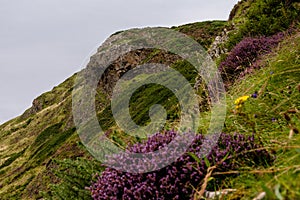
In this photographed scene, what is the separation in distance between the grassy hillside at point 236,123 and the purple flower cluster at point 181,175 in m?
0.12

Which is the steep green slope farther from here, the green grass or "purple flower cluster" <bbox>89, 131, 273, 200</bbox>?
the green grass

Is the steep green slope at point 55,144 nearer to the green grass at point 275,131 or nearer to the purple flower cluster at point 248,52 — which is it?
the green grass at point 275,131

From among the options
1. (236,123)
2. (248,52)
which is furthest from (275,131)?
(248,52)

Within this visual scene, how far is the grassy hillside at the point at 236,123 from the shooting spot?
3.35 m

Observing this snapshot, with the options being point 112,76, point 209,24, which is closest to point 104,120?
point 112,76

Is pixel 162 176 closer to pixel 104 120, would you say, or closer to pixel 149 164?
pixel 149 164

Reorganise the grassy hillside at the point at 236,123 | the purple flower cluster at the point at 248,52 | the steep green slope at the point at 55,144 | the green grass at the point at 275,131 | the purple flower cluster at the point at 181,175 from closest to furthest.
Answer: the green grass at the point at 275,131
the grassy hillside at the point at 236,123
the purple flower cluster at the point at 181,175
the steep green slope at the point at 55,144
the purple flower cluster at the point at 248,52

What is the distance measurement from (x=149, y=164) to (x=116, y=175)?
0.40 meters

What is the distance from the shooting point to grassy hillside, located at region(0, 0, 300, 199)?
3354 mm

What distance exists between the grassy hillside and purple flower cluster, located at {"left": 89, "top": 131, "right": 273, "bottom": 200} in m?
0.12

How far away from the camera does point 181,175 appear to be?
402cm

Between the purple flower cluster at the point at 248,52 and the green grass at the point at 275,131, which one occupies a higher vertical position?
the purple flower cluster at the point at 248,52

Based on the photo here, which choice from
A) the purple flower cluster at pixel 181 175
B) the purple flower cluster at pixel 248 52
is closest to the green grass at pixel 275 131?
the purple flower cluster at pixel 181 175

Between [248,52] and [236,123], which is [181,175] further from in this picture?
[248,52]
